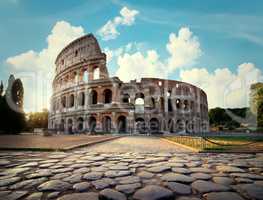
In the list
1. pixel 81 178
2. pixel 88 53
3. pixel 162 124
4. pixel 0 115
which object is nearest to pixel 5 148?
pixel 81 178

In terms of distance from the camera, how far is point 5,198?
207 centimetres

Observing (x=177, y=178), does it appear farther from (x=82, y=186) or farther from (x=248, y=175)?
(x=82, y=186)

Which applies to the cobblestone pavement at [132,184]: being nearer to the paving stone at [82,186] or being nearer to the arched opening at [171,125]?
the paving stone at [82,186]

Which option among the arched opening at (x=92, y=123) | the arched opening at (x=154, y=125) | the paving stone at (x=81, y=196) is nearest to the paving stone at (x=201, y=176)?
the paving stone at (x=81, y=196)

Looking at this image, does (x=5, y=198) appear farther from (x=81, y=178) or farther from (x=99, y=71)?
(x=99, y=71)

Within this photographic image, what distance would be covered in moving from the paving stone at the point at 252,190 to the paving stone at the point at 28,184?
2.88m

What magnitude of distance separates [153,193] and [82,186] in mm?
1005

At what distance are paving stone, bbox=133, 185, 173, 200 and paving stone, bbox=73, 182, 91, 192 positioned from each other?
707 mm

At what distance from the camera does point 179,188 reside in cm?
243

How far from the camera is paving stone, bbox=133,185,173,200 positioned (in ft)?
6.94

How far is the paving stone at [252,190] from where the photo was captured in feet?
7.02

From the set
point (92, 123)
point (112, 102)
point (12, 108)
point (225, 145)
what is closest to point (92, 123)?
point (92, 123)

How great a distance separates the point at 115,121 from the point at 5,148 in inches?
732

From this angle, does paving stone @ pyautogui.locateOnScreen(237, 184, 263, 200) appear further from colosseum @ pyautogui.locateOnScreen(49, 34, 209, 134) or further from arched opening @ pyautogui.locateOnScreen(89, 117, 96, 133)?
arched opening @ pyautogui.locateOnScreen(89, 117, 96, 133)
